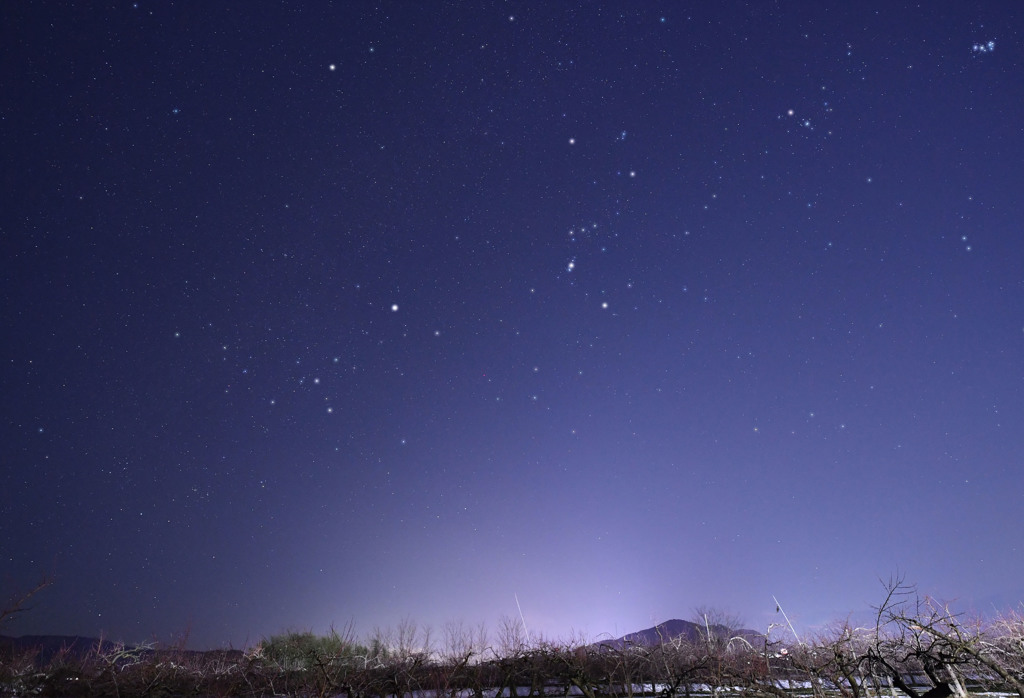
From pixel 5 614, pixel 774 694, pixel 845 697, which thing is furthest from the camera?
pixel 5 614

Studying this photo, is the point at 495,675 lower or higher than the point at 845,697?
lower

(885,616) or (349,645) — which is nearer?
(885,616)

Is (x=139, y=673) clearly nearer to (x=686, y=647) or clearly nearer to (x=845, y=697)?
(x=686, y=647)

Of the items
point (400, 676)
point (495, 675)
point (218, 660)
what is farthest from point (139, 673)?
point (495, 675)

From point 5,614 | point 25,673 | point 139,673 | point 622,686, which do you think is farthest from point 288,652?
point 622,686

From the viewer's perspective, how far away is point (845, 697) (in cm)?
708

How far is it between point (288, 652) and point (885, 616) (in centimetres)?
5138

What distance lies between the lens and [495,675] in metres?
43.6

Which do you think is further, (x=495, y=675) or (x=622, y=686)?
(x=495, y=675)

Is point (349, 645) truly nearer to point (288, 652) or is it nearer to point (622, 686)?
point (288, 652)

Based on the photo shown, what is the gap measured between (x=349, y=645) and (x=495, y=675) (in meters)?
14.5

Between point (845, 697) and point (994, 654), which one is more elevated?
point (845, 697)

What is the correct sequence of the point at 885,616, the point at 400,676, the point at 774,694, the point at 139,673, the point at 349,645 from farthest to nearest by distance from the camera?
the point at 349,645
the point at 139,673
the point at 400,676
the point at 885,616
the point at 774,694

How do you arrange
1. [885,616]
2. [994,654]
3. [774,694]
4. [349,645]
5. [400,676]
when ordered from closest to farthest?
[774,694], [885,616], [994,654], [400,676], [349,645]
